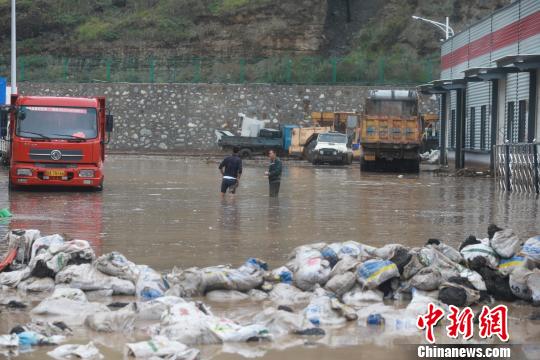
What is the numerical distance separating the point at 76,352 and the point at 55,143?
749 inches

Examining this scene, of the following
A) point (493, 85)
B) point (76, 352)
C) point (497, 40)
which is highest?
point (497, 40)

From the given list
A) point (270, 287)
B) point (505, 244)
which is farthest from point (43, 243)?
point (505, 244)

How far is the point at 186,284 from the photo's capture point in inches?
494

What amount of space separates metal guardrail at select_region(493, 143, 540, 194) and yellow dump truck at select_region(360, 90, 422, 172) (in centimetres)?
1069

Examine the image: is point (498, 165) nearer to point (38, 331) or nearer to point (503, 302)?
point (503, 302)

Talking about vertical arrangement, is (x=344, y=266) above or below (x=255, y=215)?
above

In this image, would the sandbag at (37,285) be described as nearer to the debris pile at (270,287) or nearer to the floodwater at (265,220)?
the debris pile at (270,287)

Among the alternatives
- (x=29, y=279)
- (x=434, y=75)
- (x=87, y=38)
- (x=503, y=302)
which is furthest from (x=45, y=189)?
(x=87, y=38)

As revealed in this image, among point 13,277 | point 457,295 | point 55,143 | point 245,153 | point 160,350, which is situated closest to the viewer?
point 160,350

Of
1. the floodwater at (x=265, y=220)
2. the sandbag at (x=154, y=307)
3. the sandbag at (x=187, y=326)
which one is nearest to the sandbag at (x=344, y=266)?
the floodwater at (x=265, y=220)

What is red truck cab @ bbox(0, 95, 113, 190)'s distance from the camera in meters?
28.0

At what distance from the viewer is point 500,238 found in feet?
44.4

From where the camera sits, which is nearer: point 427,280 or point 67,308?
A: point 67,308

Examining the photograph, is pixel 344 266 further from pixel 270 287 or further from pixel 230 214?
pixel 230 214
